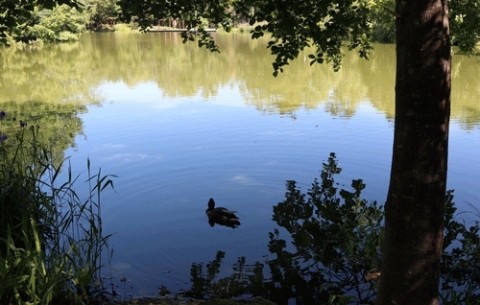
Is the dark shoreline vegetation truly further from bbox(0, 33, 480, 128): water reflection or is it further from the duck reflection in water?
bbox(0, 33, 480, 128): water reflection

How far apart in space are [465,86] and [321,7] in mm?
12027

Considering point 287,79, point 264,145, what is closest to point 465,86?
point 287,79

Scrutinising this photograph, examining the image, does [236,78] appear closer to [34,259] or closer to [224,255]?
[224,255]

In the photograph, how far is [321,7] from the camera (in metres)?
3.64

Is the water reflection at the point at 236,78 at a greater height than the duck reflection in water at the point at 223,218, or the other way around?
the water reflection at the point at 236,78

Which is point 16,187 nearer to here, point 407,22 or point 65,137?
point 407,22

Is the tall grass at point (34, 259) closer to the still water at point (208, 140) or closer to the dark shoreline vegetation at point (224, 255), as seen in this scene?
the dark shoreline vegetation at point (224, 255)

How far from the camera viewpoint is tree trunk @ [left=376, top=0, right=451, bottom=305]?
1.64 meters

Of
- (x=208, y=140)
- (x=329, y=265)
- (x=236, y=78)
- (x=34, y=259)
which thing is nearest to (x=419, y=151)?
(x=34, y=259)

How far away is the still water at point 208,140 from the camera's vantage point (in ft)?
16.9

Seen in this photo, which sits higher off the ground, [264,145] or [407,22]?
[407,22]

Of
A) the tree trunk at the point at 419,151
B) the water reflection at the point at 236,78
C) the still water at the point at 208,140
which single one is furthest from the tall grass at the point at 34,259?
the water reflection at the point at 236,78

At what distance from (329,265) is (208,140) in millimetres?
5100

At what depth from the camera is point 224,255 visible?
15.5ft
